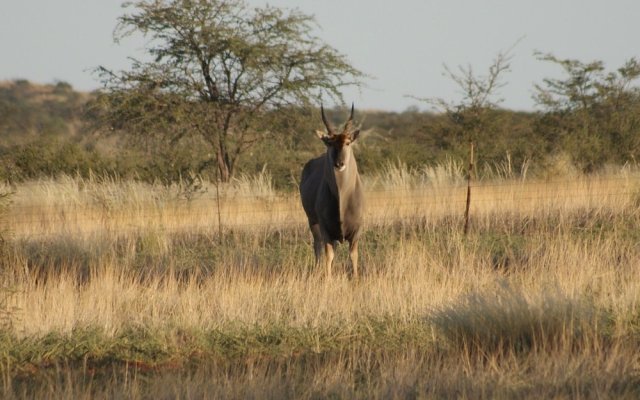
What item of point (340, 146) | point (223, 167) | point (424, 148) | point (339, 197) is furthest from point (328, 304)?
point (424, 148)

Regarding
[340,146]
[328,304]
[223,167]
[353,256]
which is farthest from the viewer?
[223,167]

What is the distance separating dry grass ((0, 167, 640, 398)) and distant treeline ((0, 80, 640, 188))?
3.67 metres

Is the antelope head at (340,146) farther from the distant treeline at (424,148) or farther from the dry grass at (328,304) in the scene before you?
the distant treeline at (424,148)

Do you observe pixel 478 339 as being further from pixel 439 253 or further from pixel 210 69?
pixel 210 69

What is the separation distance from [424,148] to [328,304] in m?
17.8

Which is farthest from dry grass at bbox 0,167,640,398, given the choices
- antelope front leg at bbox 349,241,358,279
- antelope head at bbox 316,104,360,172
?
antelope head at bbox 316,104,360,172

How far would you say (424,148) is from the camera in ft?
88.6

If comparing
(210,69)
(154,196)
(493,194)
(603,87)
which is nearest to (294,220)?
(154,196)

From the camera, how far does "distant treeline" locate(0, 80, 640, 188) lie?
2056cm

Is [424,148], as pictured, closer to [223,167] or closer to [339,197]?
[223,167]

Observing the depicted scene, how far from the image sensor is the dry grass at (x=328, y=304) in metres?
6.86

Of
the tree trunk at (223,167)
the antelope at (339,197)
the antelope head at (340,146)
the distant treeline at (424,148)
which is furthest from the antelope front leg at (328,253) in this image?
the tree trunk at (223,167)

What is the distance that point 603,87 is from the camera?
26.6m

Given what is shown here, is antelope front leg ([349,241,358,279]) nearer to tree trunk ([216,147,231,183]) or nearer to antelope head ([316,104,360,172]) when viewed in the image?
antelope head ([316,104,360,172])
